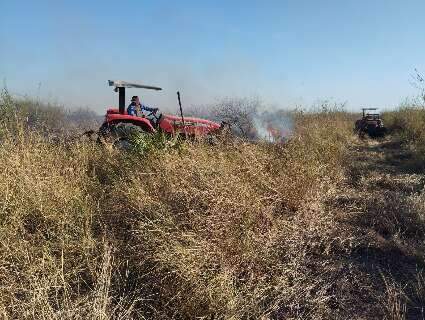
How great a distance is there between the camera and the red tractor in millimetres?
6896

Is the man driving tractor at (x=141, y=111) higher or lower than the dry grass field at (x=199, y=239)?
higher

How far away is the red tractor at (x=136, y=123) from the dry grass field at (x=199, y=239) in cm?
232

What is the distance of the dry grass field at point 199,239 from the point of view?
7.47 feet

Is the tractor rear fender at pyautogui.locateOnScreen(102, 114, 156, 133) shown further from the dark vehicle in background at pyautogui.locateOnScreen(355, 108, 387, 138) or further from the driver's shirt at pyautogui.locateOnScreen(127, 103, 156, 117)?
the dark vehicle in background at pyautogui.locateOnScreen(355, 108, 387, 138)

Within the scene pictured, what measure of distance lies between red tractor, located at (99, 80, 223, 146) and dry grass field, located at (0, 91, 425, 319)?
232 centimetres

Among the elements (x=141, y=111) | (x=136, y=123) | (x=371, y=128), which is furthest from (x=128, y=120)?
(x=371, y=128)

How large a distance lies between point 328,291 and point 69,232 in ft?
6.22

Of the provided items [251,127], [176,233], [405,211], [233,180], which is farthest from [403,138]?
[176,233]

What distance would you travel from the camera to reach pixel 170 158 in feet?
12.9

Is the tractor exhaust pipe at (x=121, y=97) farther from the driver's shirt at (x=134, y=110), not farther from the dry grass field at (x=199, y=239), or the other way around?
the dry grass field at (x=199, y=239)

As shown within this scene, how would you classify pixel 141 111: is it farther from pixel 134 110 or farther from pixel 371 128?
pixel 371 128

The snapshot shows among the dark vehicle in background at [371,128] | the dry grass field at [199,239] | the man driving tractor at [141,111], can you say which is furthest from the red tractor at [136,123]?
the dark vehicle in background at [371,128]

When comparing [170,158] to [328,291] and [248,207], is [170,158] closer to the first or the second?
[248,207]

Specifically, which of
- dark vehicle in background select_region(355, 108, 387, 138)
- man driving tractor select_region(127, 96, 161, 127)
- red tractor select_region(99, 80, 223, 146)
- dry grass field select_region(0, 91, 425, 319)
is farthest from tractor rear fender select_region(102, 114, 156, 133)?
dark vehicle in background select_region(355, 108, 387, 138)
